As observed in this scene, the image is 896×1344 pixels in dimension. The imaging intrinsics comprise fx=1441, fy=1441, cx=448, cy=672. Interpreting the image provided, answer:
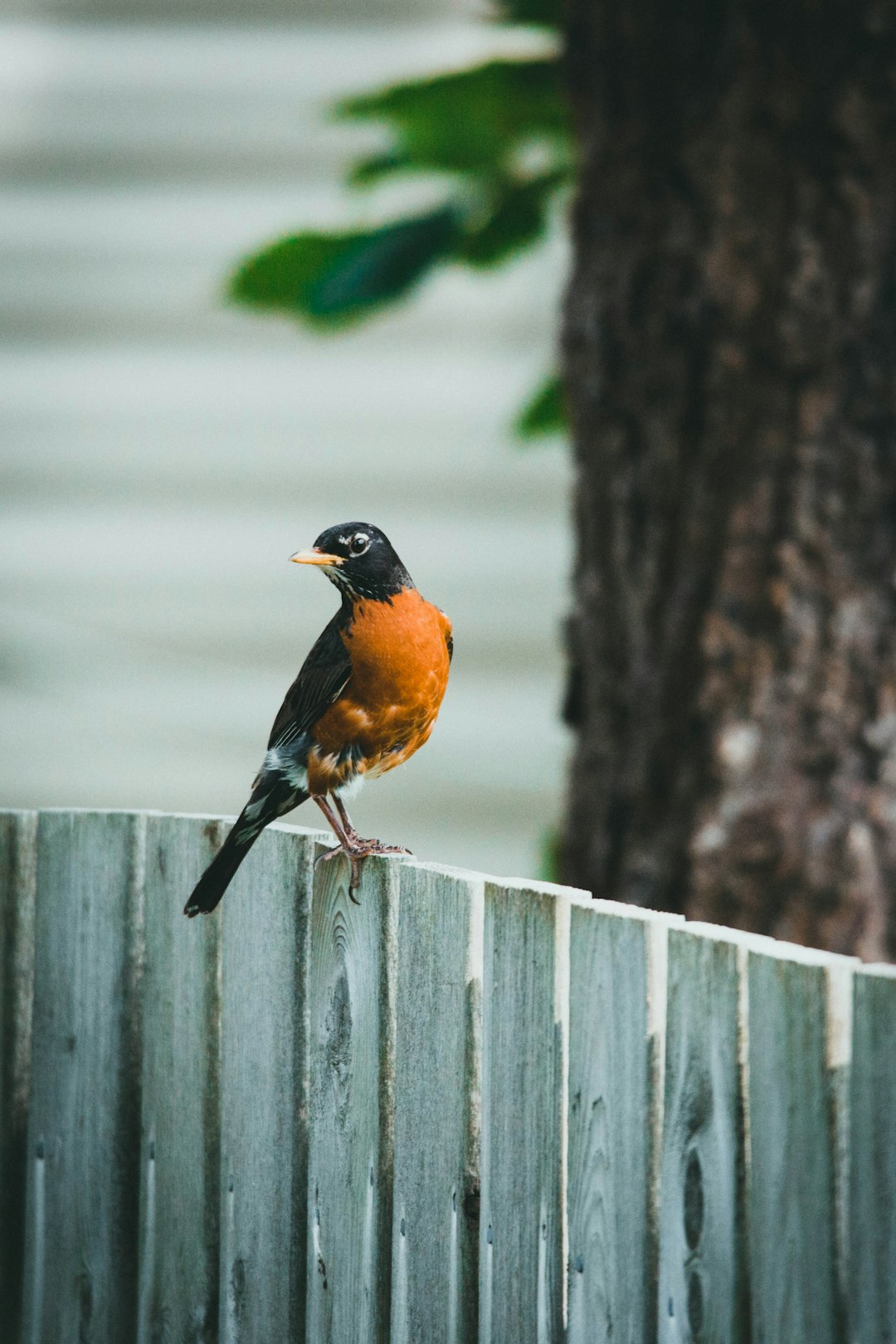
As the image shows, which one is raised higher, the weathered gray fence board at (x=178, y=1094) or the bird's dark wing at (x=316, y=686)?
the bird's dark wing at (x=316, y=686)

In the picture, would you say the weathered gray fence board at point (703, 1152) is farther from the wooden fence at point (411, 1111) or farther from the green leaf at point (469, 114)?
the green leaf at point (469, 114)

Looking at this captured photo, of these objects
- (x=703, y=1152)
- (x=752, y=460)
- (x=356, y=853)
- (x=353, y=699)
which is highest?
(x=752, y=460)

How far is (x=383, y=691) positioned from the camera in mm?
2051

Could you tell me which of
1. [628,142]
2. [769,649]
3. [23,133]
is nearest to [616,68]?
[628,142]

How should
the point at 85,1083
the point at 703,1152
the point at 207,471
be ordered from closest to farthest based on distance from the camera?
the point at 703,1152 < the point at 85,1083 < the point at 207,471

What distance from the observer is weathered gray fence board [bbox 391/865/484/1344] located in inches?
69.6

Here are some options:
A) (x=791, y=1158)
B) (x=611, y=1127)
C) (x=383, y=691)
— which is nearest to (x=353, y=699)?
(x=383, y=691)

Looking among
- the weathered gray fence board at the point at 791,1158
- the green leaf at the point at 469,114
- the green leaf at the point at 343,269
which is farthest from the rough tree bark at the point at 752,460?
the weathered gray fence board at the point at 791,1158

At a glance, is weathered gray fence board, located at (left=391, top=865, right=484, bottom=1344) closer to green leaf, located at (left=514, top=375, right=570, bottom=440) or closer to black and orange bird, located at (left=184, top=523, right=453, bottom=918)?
black and orange bird, located at (left=184, top=523, right=453, bottom=918)

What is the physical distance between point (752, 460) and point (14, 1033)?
1.94 m

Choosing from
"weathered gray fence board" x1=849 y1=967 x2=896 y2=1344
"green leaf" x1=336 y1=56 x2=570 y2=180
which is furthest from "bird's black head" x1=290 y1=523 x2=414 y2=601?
"green leaf" x1=336 y1=56 x2=570 y2=180

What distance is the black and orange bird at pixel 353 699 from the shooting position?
2.04m

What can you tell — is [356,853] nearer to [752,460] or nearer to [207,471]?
[752,460]

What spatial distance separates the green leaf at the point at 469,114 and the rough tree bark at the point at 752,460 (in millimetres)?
709
